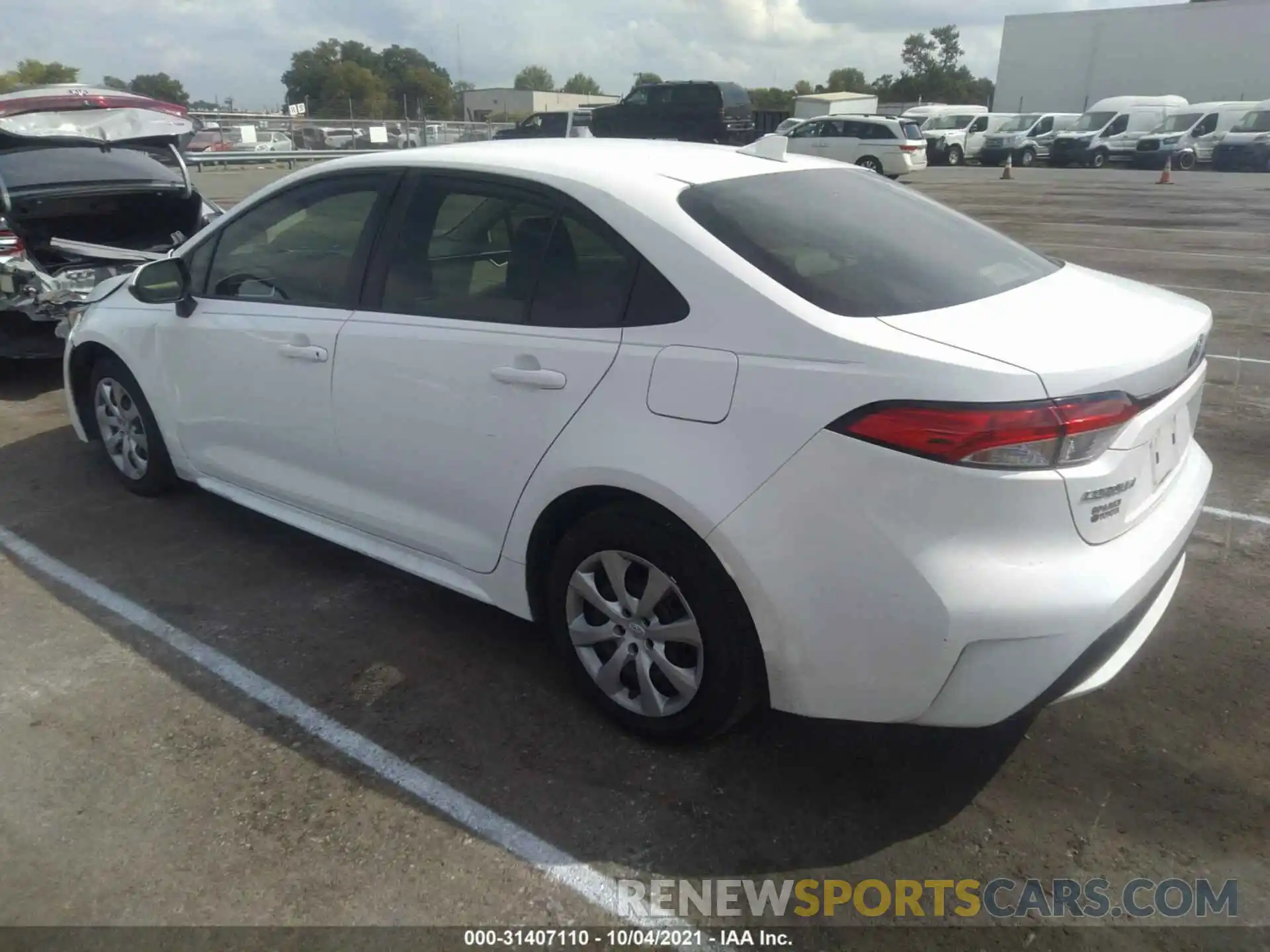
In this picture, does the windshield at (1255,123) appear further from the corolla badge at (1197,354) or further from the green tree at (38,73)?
the green tree at (38,73)

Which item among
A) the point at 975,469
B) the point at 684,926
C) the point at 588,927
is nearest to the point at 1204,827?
the point at 975,469

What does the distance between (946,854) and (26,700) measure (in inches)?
117

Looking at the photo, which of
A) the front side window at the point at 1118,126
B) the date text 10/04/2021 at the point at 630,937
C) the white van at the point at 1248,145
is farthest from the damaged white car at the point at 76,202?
the front side window at the point at 1118,126

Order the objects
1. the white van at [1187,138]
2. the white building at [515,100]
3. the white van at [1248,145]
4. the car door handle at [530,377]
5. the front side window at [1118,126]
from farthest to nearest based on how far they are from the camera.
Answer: the white building at [515,100] → the front side window at [1118,126] → the white van at [1187,138] → the white van at [1248,145] → the car door handle at [530,377]

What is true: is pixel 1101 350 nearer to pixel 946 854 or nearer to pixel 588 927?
pixel 946 854

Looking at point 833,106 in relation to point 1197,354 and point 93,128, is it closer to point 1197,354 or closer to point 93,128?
point 93,128

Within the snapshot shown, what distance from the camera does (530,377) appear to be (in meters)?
2.96

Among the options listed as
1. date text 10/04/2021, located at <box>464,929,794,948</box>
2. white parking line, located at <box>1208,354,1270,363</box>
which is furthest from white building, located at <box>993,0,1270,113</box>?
date text 10/04/2021, located at <box>464,929,794,948</box>

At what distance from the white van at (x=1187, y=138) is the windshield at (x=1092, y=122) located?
202 centimetres

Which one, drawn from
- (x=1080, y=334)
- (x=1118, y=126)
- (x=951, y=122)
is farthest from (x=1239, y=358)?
(x=951, y=122)

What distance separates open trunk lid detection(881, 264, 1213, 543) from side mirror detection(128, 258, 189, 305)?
316cm

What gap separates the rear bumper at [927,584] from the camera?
2309 millimetres

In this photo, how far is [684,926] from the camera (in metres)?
2.39

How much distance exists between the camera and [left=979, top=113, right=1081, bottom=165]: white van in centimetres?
3472
